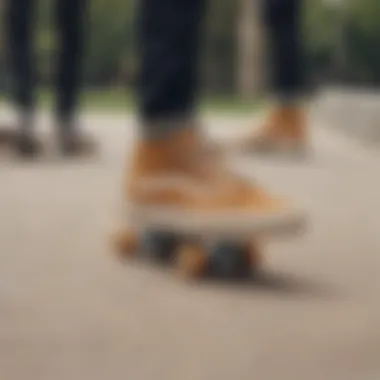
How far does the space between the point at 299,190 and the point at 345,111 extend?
0.95 meters

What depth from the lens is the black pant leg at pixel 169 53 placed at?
0.81 metres

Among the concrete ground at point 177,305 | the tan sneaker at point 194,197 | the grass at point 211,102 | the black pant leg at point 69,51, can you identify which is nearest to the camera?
the concrete ground at point 177,305

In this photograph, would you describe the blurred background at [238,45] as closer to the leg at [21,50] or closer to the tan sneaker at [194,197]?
the tan sneaker at [194,197]

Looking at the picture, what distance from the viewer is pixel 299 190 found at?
3.67 ft

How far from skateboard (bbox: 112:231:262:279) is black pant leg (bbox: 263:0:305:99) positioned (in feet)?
1.47

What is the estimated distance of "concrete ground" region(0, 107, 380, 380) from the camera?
53 cm

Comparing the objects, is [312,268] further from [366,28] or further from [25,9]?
[25,9]

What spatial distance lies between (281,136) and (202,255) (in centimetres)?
76

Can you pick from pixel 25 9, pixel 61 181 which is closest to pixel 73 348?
pixel 61 181

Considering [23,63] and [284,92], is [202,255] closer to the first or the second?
[284,92]

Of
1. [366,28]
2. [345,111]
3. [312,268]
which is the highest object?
[366,28]

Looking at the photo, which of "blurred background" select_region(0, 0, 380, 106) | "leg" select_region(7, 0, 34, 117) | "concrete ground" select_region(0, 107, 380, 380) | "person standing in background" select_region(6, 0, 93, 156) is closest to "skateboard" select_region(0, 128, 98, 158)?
"person standing in background" select_region(6, 0, 93, 156)

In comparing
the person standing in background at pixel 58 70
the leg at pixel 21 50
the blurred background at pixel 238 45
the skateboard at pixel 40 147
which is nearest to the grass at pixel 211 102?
the blurred background at pixel 238 45

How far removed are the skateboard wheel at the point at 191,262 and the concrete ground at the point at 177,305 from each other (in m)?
0.01
